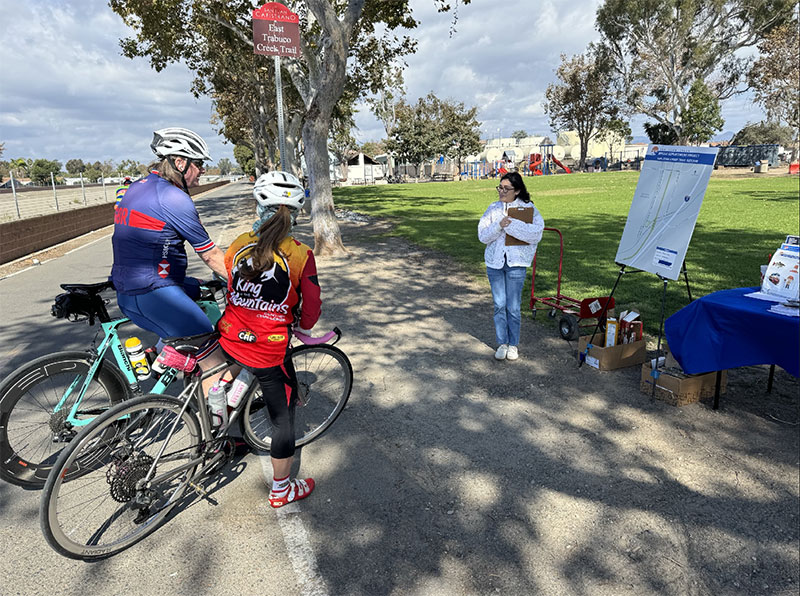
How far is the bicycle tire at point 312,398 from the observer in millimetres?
3765

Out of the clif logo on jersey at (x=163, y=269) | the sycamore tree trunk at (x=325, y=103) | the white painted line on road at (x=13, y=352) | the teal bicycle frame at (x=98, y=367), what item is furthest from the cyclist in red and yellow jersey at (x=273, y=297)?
the sycamore tree trunk at (x=325, y=103)

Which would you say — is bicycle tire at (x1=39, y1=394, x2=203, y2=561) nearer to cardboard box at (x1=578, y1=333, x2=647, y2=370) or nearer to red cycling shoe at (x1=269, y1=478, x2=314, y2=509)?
red cycling shoe at (x1=269, y1=478, x2=314, y2=509)

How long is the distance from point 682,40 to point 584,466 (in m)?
54.5

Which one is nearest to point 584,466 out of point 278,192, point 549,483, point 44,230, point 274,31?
point 549,483

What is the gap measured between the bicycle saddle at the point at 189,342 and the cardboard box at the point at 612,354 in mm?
3792

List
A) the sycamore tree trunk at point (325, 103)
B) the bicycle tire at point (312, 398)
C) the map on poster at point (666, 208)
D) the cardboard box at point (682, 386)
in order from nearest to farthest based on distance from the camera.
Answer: the bicycle tire at point (312, 398)
the cardboard box at point (682, 386)
the map on poster at point (666, 208)
the sycamore tree trunk at point (325, 103)

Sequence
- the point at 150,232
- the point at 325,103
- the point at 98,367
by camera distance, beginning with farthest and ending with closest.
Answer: the point at 325,103
the point at 98,367
the point at 150,232

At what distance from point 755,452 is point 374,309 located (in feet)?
16.6

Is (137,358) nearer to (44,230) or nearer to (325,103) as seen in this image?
(325,103)

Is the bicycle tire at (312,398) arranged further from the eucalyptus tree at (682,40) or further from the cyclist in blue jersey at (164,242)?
the eucalyptus tree at (682,40)

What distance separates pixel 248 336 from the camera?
2998mm

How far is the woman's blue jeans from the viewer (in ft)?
17.8

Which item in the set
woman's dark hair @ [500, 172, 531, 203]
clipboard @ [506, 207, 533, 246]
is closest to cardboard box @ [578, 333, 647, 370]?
clipboard @ [506, 207, 533, 246]

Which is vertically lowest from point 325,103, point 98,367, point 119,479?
point 119,479
